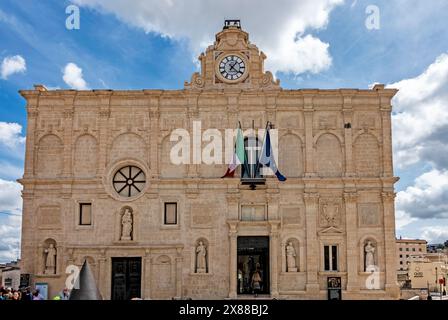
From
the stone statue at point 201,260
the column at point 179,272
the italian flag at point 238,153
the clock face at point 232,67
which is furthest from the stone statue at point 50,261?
the clock face at point 232,67

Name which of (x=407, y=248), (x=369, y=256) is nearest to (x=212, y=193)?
(x=369, y=256)

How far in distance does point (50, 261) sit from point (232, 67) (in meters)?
14.9

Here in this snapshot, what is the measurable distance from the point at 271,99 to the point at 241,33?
4302 mm

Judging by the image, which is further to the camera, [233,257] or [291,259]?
[291,259]

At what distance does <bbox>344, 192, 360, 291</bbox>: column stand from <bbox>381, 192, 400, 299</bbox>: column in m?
1.61

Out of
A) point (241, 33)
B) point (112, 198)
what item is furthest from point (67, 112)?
point (241, 33)

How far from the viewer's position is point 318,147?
1288 inches

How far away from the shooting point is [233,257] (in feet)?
102

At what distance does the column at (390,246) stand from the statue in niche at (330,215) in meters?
2.64

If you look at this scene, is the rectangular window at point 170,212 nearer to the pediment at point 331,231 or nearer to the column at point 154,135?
the column at point 154,135

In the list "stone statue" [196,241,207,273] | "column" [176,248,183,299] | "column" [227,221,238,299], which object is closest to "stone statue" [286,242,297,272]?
"column" [227,221,238,299]

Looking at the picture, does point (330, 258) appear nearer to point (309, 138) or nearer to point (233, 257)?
point (233, 257)
